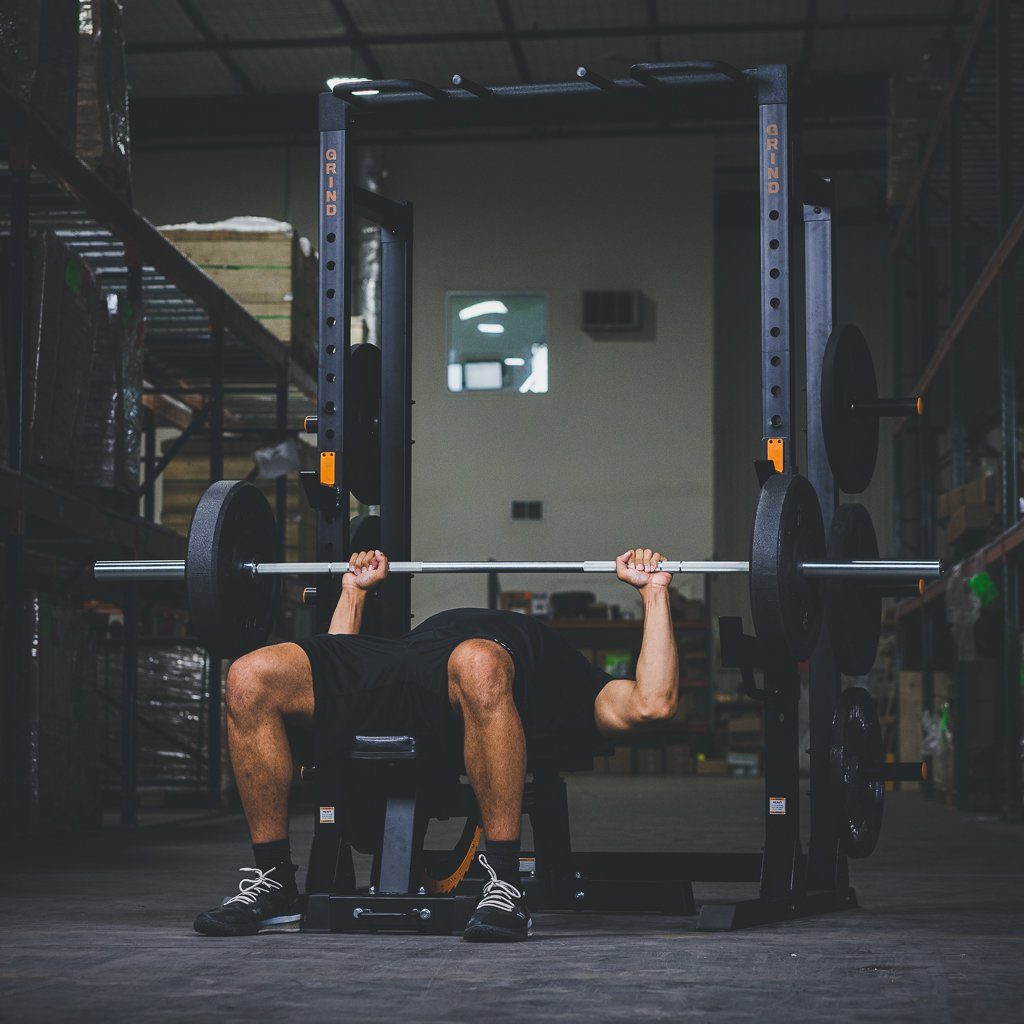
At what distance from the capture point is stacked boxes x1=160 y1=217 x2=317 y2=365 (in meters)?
9.67

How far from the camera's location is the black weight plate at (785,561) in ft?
11.3

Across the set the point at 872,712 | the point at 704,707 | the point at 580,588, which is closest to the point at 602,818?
the point at 872,712

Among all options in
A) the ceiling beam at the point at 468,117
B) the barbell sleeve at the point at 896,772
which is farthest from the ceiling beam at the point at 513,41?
the barbell sleeve at the point at 896,772

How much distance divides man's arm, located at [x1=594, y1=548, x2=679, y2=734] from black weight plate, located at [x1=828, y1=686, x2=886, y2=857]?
67 centimetres

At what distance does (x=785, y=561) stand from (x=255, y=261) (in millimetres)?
6774

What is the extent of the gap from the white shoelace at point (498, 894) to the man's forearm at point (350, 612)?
0.79 meters

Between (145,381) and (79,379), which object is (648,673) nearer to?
(79,379)

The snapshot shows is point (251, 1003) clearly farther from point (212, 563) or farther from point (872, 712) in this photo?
point (872, 712)

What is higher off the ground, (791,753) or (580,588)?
(580,588)

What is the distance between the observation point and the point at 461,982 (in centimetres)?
276

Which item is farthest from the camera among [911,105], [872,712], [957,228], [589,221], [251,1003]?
[589,221]

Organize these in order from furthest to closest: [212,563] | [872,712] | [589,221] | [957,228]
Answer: [589,221], [957,228], [872,712], [212,563]

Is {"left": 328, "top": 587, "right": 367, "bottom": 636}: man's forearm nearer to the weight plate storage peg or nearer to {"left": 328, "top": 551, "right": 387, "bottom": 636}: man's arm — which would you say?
{"left": 328, "top": 551, "right": 387, "bottom": 636}: man's arm

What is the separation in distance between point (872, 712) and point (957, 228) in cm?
710
